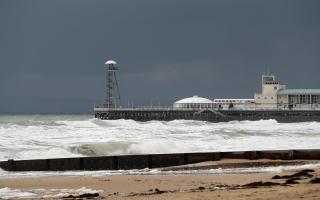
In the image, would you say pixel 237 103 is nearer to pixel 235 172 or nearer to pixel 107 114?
pixel 107 114

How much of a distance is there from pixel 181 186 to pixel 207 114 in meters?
66.7

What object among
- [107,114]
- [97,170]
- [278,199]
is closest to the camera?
[278,199]

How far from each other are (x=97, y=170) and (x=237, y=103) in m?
69.5

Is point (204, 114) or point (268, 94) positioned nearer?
point (204, 114)

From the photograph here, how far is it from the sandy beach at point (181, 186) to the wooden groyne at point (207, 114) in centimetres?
6131

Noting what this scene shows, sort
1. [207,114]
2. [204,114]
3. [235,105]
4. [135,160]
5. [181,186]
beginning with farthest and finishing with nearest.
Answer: [235,105] → [204,114] → [207,114] → [135,160] → [181,186]

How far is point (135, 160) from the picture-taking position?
21.6m

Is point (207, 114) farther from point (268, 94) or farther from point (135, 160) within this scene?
point (135, 160)

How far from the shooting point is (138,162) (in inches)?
852

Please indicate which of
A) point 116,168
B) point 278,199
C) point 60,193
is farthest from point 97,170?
point 278,199

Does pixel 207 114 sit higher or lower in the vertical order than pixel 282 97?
lower

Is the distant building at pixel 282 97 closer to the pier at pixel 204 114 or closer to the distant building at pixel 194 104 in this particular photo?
the pier at pixel 204 114

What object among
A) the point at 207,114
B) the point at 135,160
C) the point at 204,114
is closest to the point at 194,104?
the point at 204,114

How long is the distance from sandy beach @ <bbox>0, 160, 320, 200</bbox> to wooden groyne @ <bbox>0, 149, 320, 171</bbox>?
2620 mm
